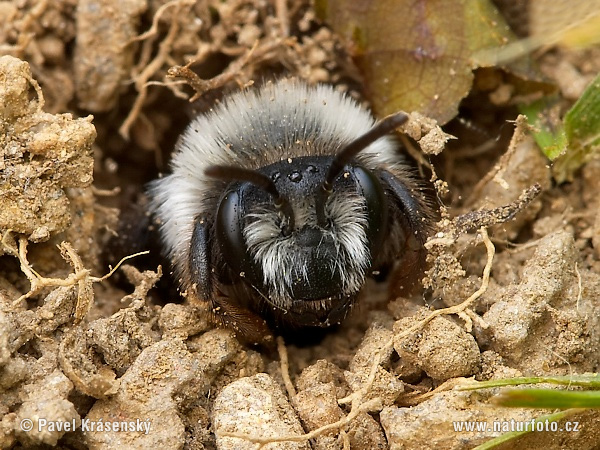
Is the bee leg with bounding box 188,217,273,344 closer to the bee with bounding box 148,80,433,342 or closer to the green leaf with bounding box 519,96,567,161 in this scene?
the bee with bounding box 148,80,433,342

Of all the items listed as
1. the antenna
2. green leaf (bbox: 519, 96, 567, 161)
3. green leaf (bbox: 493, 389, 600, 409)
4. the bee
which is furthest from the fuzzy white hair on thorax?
green leaf (bbox: 493, 389, 600, 409)

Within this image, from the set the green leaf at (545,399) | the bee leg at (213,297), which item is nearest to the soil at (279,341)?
the bee leg at (213,297)

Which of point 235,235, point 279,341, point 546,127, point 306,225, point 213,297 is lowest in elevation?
point 279,341

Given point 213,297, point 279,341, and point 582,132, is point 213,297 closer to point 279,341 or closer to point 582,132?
point 279,341

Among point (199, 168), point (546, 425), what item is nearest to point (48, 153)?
point (199, 168)

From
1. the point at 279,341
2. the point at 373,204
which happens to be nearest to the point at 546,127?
the point at 373,204

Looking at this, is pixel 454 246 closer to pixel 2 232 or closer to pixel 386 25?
pixel 386 25
